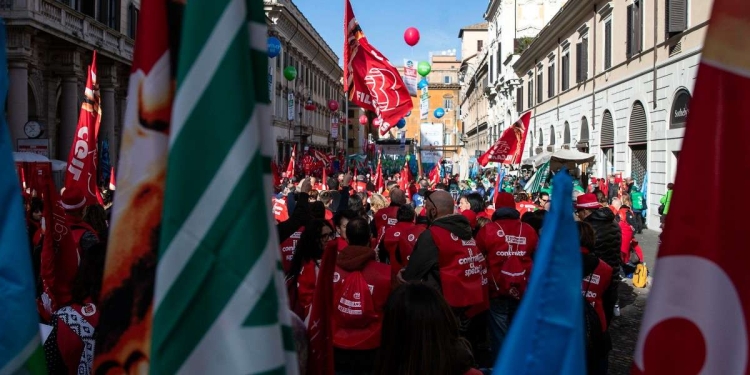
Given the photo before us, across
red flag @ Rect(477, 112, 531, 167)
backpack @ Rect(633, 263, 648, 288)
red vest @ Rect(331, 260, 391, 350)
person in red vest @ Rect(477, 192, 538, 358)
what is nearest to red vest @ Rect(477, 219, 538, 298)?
person in red vest @ Rect(477, 192, 538, 358)

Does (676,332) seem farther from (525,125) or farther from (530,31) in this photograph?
(530,31)

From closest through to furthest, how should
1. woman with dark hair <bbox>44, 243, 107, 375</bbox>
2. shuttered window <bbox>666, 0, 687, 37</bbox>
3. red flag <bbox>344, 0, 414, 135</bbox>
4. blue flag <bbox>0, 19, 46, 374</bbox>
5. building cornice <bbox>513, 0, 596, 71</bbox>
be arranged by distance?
1. blue flag <bbox>0, 19, 46, 374</bbox>
2. woman with dark hair <bbox>44, 243, 107, 375</bbox>
3. red flag <bbox>344, 0, 414, 135</bbox>
4. shuttered window <bbox>666, 0, 687, 37</bbox>
5. building cornice <bbox>513, 0, 596, 71</bbox>

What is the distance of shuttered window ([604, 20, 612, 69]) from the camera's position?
2470 cm

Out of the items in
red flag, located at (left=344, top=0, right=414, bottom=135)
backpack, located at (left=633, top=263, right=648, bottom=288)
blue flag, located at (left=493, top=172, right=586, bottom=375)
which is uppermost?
red flag, located at (left=344, top=0, right=414, bottom=135)

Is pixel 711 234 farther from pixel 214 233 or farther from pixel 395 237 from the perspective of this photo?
pixel 395 237

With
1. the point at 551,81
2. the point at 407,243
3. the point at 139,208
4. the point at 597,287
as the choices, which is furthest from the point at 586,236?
the point at 551,81

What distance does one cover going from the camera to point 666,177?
1834 centimetres

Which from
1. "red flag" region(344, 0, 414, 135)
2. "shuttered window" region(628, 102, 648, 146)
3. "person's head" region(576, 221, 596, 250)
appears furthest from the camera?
"shuttered window" region(628, 102, 648, 146)

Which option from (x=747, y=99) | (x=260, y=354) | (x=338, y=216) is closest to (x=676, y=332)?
(x=747, y=99)

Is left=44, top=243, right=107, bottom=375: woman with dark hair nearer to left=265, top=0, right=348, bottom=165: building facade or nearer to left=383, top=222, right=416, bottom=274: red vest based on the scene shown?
left=383, top=222, right=416, bottom=274: red vest

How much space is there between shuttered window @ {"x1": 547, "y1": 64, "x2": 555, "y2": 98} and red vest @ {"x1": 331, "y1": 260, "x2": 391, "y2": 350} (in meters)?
32.8

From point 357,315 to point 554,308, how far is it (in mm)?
2844

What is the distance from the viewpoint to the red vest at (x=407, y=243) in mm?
6395

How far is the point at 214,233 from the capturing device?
4.57 ft
